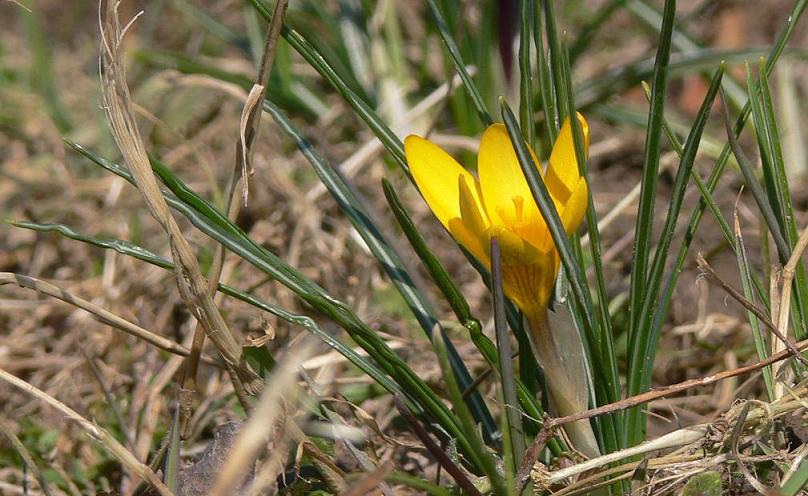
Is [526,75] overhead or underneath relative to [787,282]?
overhead

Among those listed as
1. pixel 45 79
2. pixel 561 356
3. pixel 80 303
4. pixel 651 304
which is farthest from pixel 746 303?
pixel 45 79

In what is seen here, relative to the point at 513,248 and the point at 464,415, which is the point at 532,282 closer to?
the point at 513,248

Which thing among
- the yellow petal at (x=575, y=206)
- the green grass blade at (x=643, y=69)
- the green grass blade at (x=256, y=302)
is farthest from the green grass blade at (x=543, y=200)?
the green grass blade at (x=643, y=69)

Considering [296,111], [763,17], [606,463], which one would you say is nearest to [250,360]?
[606,463]

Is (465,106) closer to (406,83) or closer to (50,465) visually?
(406,83)

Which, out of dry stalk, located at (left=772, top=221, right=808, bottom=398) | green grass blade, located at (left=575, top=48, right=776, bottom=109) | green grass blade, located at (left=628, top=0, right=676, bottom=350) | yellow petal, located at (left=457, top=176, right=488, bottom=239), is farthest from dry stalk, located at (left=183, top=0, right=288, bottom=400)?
green grass blade, located at (left=575, top=48, right=776, bottom=109)

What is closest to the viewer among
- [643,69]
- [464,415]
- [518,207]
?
[464,415]

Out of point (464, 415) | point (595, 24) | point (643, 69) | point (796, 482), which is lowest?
point (796, 482)
